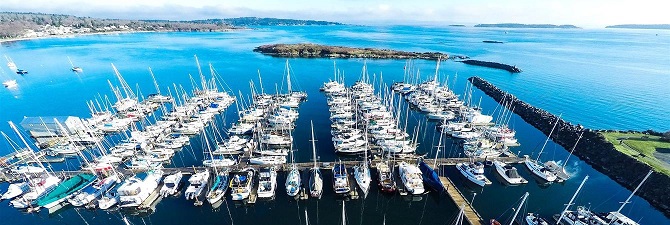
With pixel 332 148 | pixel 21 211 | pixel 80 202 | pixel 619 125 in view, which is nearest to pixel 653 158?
pixel 619 125

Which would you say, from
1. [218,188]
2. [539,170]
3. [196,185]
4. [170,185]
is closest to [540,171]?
[539,170]

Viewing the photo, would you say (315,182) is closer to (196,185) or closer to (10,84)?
(196,185)

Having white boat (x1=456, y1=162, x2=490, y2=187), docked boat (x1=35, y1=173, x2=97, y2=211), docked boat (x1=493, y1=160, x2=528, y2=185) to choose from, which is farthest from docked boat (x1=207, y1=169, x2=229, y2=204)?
docked boat (x1=493, y1=160, x2=528, y2=185)

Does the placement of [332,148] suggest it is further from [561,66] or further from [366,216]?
[561,66]

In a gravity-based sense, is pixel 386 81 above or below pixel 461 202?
above

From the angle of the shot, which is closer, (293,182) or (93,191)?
(93,191)

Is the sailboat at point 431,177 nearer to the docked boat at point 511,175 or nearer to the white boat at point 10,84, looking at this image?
the docked boat at point 511,175

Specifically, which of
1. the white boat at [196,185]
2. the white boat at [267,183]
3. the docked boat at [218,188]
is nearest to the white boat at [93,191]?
the white boat at [196,185]

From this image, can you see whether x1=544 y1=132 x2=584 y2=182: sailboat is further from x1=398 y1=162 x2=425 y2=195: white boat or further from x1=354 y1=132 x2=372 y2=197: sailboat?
x1=354 y1=132 x2=372 y2=197: sailboat
